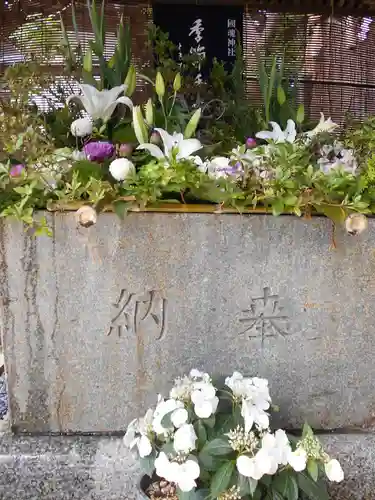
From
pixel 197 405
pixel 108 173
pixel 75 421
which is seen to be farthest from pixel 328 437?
pixel 108 173

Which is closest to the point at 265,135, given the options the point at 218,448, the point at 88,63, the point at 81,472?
the point at 88,63

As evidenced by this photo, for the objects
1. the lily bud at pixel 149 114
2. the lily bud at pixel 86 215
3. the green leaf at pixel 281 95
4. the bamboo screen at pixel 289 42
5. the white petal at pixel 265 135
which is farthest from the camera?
the bamboo screen at pixel 289 42

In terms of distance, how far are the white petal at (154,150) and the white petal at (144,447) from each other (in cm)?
96

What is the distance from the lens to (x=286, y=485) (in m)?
1.42

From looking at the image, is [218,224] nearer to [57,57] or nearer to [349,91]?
[57,57]

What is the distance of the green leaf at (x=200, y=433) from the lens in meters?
1.49

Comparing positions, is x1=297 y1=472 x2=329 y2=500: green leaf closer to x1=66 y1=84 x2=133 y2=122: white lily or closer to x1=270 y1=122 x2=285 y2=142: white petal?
x1=270 y1=122 x2=285 y2=142: white petal

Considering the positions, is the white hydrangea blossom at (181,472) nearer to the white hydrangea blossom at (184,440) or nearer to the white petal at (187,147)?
the white hydrangea blossom at (184,440)

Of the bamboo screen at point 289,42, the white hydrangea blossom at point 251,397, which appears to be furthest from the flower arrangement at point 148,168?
the bamboo screen at point 289,42

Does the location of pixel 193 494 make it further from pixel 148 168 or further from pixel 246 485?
pixel 148 168

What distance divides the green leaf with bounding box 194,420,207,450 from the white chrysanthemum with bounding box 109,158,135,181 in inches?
34.1

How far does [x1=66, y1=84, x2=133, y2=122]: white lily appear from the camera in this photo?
1846mm

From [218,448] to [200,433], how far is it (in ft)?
0.29

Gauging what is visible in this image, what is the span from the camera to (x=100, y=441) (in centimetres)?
185
